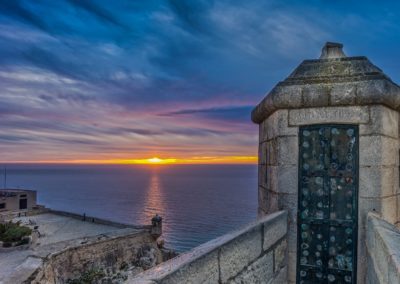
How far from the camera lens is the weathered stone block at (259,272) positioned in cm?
299

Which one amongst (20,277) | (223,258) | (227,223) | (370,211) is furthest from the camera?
(227,223)

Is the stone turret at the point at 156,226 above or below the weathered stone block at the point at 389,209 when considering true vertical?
below

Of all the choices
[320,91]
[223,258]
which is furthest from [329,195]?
Answer: [223,258]

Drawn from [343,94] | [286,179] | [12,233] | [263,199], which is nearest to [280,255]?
[286,179]

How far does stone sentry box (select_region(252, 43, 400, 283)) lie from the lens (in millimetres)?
3543

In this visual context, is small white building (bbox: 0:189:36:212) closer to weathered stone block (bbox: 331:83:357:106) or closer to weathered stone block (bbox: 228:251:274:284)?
weathered stone block (bbox: 228:251:274:284)

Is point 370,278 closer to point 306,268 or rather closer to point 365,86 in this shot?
point 306,268

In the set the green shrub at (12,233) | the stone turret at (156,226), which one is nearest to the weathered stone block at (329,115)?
the stone turret at (156,226)

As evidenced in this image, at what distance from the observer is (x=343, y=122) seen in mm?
3670

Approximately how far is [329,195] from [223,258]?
157 cm

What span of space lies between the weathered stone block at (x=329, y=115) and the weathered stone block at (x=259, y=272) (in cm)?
146

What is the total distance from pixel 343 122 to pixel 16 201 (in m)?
42.2

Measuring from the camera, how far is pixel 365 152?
3578 millimetres

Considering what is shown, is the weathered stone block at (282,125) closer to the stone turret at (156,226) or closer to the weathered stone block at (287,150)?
the weathered stone block at (287,150)
